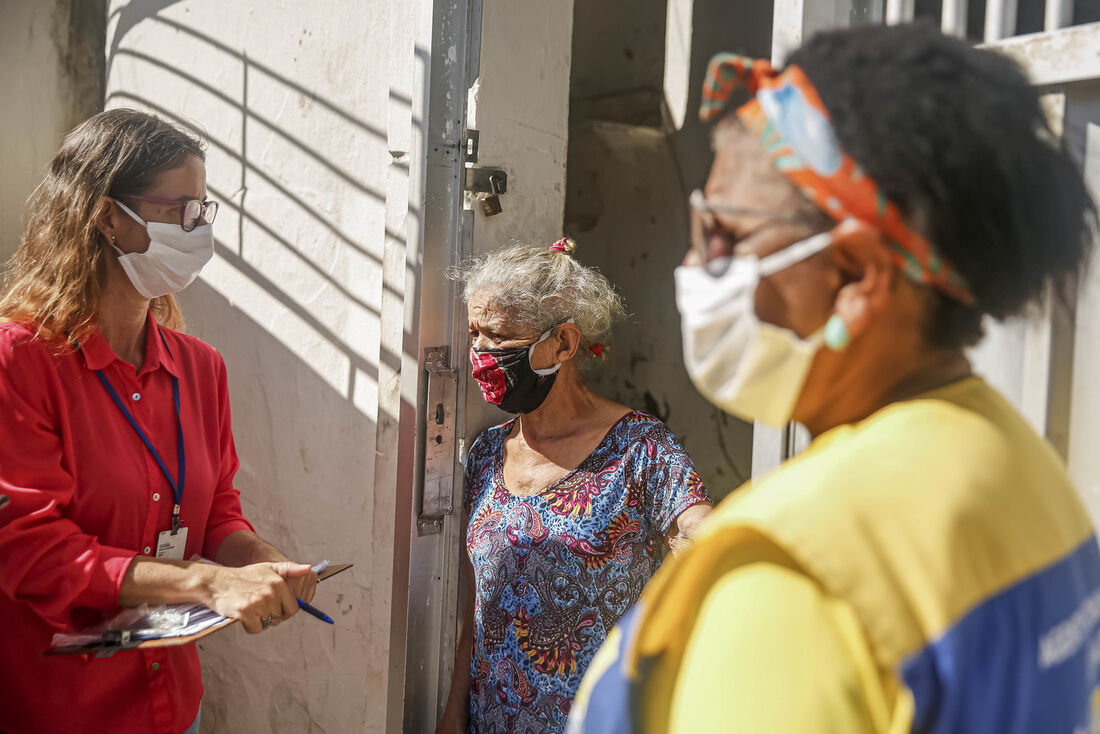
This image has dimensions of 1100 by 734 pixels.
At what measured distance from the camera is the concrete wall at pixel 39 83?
4207 millimetres

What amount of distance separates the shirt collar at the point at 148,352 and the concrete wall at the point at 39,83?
2.48 metres

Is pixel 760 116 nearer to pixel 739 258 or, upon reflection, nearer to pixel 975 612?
pixel 739 258

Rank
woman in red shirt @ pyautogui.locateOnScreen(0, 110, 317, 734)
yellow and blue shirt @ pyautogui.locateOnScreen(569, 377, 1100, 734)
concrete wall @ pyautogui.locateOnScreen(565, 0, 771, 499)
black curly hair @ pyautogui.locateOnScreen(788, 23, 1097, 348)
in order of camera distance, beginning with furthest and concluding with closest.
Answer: concrete wall @ pyautogui.locateOnScreen(565, 0, 771, 499), woman in red shirt @ pyautogui.locateOnScreen(0, 110, 317, 734), black curly hair @ pyautogui.locateOnScreen(788, 23, 1097, 348), yellow and blue shirt @ pyautogui.locateOnScreen(569, 377, 1100, 734)

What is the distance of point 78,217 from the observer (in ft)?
6.87

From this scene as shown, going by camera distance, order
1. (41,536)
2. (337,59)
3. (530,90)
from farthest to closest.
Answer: (337,59), (530,90), (41,536)

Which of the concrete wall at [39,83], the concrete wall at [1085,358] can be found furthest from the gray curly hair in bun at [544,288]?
the concrete wall at [39,83]

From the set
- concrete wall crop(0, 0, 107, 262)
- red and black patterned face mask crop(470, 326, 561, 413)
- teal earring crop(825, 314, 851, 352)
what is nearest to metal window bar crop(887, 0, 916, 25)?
red and black patterned face mask crop(470, 326, 561, 413)

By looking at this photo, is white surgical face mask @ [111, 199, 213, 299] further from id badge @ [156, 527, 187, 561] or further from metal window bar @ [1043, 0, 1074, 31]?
metal window bar @ [1043, 0, 1074, 31]

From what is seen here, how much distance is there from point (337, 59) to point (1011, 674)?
9.00ft

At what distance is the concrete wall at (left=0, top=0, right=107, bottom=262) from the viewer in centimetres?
421

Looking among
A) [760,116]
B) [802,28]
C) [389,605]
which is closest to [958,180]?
[760,116]

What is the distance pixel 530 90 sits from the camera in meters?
2.75

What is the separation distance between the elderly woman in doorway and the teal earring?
4.18 feet

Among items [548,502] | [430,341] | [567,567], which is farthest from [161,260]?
[567,567]
